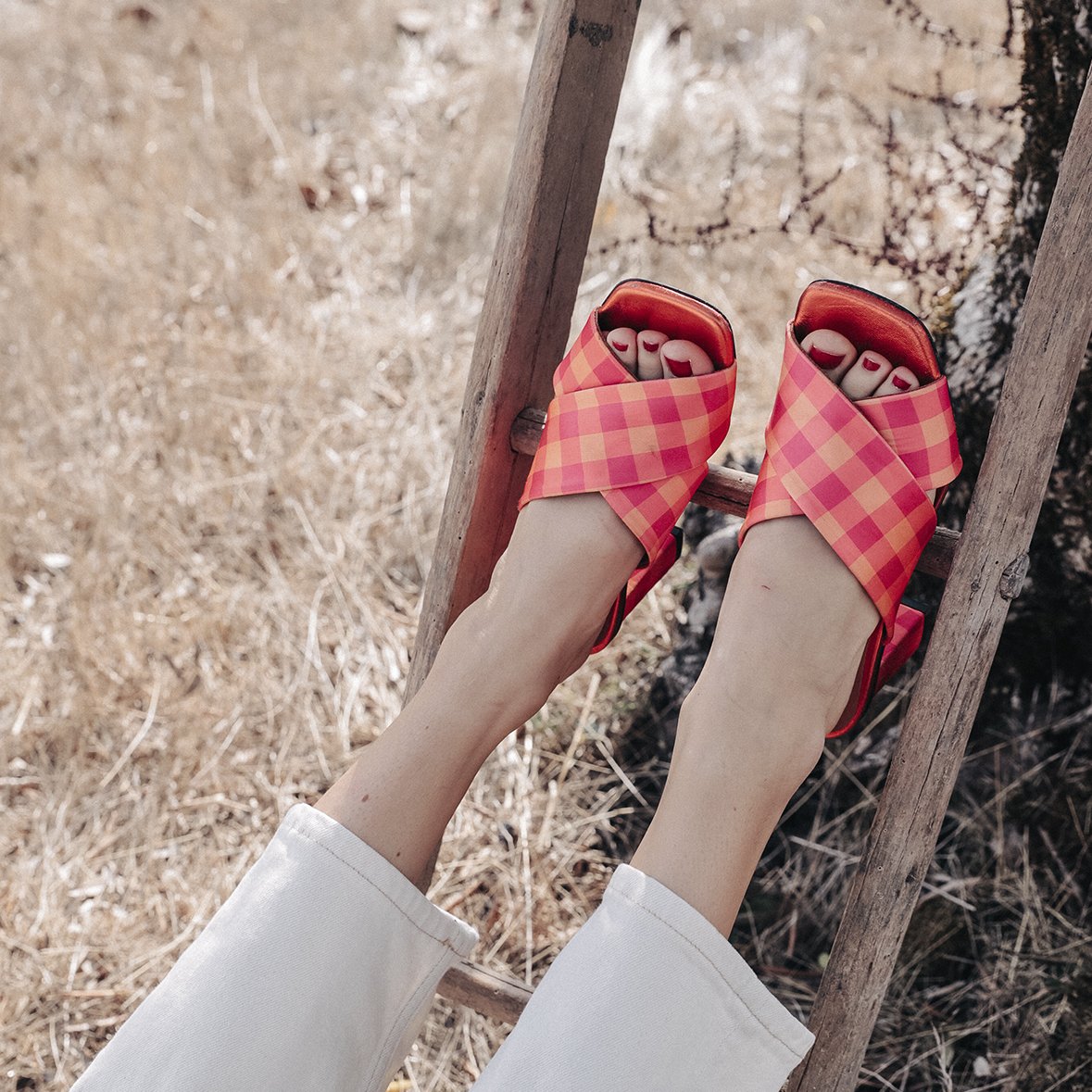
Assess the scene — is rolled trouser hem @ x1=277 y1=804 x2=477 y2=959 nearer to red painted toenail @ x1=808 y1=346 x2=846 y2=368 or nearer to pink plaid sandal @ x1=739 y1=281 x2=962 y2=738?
pink plaid sandal @ x1=739 y1=281 x2=962 y2=738

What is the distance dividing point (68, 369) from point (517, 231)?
59.1 inches

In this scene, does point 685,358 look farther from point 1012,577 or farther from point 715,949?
point 715,949

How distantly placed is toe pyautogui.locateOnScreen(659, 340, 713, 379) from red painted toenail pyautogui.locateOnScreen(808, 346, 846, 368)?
0.37ft

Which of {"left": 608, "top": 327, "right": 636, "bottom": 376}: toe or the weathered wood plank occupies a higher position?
{"left": 608, "top": 327, "right": 636, "bottom": 376}: toe

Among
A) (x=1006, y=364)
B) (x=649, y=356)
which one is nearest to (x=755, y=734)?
(x=649, y=356)

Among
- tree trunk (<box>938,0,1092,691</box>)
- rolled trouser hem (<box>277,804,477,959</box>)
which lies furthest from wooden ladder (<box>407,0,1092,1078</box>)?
tree trunk (<box>938,0,1092,691</box>)

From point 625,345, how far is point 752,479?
0.19 meters

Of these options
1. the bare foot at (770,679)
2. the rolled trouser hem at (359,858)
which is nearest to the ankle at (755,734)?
the bare foot at (770,679)

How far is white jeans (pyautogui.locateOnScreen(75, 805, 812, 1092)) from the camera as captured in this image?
0.80 metres

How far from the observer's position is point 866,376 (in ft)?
3.42

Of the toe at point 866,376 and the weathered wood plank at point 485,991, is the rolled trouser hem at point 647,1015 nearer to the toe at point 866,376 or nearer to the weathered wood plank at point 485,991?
the weathered wood plank at point 485,991

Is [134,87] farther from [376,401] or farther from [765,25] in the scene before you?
[765,25]

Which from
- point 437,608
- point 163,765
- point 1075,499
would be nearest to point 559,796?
point 437,608

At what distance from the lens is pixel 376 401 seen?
91.8 inches
